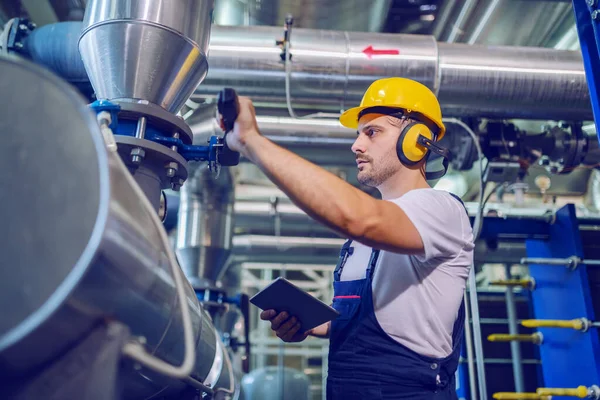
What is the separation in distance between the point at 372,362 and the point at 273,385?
14.5 feet

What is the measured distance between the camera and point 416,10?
3.00 metres

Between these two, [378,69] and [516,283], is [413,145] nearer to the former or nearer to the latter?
[378,69]

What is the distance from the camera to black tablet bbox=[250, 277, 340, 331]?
3.86ft

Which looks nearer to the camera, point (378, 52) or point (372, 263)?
point (372, 263)

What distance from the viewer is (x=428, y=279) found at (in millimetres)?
1254

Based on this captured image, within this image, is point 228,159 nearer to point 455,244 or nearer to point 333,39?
point 455,244

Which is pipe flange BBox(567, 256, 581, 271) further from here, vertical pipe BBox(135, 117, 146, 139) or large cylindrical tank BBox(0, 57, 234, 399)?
large cylindrical tank BBox(0, 57, 234, 399)

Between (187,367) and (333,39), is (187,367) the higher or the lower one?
the lower one

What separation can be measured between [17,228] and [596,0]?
178cm

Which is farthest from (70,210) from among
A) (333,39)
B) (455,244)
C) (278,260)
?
(278,260)

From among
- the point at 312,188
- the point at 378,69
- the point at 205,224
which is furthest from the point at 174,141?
the point at 205,224

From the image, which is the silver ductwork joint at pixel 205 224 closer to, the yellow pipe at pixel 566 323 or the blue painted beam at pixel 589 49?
the yellow pipe at pixel 566 323

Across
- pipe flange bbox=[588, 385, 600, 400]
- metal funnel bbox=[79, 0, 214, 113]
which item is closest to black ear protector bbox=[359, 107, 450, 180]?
metal funnel bbox=[79, 0, 214, 113]

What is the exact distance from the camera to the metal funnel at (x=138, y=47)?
4.23 feet
